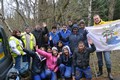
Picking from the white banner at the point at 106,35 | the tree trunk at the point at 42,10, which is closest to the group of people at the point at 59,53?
the white banner at the point at 106,35

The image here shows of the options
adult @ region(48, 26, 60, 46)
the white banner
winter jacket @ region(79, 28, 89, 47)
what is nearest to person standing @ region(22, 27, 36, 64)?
adult @ region(48, 26, 60, 46)

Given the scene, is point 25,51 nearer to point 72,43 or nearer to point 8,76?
point 72,43

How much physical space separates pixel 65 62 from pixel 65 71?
296mm

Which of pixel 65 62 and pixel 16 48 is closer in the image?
pixel 16 48

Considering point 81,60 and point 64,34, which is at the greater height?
point 64,34

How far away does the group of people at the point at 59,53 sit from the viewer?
29.3 ft

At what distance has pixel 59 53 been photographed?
9727 mm

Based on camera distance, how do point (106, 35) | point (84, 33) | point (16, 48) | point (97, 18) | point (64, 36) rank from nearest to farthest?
point (16, 48) → point (97, 18) → point (84, 33) → point (64, 36) → point (106, 35)

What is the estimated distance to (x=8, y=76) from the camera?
16.8 feet

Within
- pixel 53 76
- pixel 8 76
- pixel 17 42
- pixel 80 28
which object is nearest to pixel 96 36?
pixel 80 28

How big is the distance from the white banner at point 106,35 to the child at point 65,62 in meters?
1.26

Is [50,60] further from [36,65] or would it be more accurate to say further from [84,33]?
[84,33]

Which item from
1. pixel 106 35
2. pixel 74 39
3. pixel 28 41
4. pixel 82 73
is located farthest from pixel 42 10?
pixel 82 73

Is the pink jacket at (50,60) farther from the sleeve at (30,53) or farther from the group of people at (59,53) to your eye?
the sleeve at (30,53)
